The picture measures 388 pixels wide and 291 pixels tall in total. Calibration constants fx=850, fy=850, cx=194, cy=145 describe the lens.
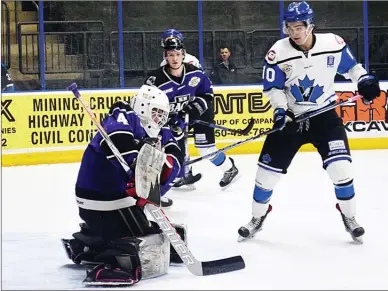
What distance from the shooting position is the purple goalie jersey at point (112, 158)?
2916mm

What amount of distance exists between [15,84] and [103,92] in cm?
74

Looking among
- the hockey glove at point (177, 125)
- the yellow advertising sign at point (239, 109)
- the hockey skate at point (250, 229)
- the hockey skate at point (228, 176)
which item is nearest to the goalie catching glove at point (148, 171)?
the hockey skate at point (250, 229)

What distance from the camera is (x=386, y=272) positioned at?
10.1ft

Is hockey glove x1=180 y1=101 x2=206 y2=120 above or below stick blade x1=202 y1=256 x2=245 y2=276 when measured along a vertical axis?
above

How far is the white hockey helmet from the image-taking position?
9.78 feet

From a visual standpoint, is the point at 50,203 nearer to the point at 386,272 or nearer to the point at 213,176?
the point at 213,176

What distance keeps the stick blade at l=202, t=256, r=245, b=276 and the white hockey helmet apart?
0.52m

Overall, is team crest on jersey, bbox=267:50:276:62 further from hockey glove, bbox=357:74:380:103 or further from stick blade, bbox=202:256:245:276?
stick blade, bbox=202:256:245:276

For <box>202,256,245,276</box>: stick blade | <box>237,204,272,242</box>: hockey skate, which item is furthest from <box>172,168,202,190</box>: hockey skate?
<box>202,256,245,276</box>: stick blade

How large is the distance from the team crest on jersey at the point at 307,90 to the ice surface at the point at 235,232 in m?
0.63

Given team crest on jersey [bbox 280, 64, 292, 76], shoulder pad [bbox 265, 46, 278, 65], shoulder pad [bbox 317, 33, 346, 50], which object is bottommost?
team crest on jersey [bbox 280, 64, 292, 76]

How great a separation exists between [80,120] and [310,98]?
3653 mm

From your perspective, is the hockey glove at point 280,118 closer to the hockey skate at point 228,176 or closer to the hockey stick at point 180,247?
the hockey stick at point 180,247

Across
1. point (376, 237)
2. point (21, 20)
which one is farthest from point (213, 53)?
point (376, 237)
